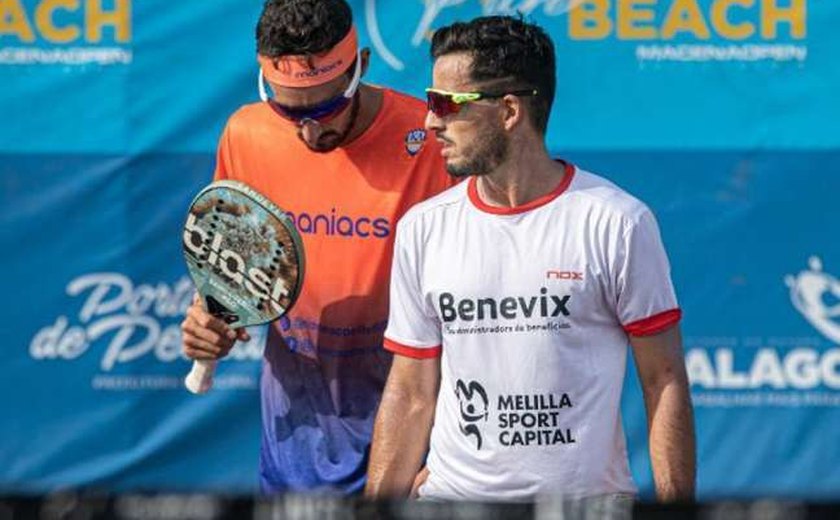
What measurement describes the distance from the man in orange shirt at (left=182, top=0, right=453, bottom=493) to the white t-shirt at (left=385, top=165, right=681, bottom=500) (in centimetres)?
75

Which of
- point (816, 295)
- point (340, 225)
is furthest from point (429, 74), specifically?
point (340, 225)

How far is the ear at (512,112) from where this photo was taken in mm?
4926

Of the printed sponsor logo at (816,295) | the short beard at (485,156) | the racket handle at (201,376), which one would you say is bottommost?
the printed sponsor logo at (816,295)

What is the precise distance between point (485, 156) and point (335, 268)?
0.89 m

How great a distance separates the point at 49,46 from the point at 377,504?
5.00m

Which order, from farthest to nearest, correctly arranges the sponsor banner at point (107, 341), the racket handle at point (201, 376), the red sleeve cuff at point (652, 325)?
1. the sponsor banner at point (107, 341)
2. the racket handle at point (201, 376)
3. the red sleeve cuff at point (652, 325)

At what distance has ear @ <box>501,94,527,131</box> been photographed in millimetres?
4926

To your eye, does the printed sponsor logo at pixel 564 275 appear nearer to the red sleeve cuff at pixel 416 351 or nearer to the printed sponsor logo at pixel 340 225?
the red sleeve cuff at pixel 416 351

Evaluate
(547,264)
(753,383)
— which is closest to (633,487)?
(547,264)

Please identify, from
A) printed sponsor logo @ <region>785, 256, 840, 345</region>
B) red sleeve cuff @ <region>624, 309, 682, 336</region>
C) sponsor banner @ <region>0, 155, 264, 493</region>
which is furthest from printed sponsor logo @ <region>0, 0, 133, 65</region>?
red sleeve cuff @ <region>624, 309, 682, 336</region>

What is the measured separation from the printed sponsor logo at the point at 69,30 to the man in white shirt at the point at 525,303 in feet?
9.68

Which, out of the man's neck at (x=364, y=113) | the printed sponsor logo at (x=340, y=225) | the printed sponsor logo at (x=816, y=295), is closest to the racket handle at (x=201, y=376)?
the printed sponsor logo at (x=340, y=225)

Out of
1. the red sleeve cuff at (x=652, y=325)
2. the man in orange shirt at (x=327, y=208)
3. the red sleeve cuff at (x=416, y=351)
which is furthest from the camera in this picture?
the man in orange shirt at (x=327, y=208)

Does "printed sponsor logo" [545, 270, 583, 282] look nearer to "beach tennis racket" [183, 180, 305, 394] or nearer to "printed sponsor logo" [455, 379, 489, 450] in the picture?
"printed sponsor logo" [455, 379, 489, 450]
